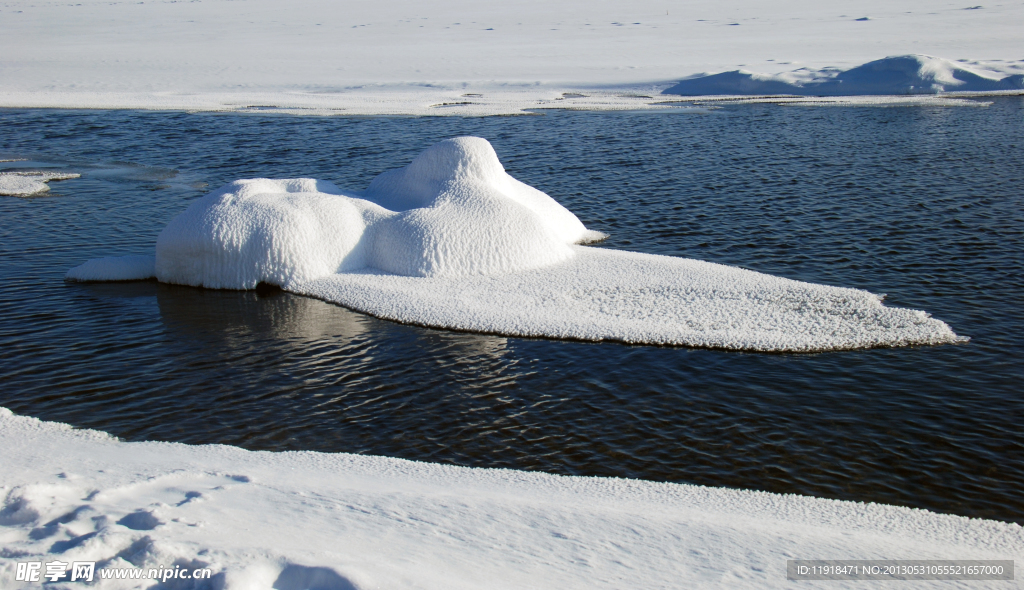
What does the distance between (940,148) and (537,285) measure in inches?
495

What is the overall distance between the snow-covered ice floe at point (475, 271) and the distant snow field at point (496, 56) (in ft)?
47.1

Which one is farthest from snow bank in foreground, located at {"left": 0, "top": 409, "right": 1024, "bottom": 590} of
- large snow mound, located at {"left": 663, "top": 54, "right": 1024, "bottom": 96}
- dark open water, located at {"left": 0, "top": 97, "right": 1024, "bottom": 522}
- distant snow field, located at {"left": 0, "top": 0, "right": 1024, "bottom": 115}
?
large snow mound, located at {"left": 663, "top": 54, "right": 1024, "bottom": 96}

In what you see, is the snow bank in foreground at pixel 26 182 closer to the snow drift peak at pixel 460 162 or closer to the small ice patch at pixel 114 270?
the small ice patch at pixel 114 270

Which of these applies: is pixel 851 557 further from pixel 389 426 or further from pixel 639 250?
pixel 639 250

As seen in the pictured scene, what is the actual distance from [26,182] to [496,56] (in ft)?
71.4

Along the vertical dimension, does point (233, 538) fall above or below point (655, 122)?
below

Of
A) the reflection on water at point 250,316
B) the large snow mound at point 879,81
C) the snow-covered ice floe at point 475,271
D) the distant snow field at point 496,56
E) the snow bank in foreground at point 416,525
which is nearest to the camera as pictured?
the snow bank in foreground at point 416,525

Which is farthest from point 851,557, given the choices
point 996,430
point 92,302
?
point 92,302

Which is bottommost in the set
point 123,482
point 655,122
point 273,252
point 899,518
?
point 899,518

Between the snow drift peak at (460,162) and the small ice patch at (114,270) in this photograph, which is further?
the snow drift peak at (460,162)

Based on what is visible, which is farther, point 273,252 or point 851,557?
point 273,252

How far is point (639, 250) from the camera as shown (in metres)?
12.0

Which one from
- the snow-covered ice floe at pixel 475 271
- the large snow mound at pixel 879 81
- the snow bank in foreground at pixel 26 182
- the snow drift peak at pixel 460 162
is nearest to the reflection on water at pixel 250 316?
the snow-covered ice floe at pixel 475 271

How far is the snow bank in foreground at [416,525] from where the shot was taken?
13.9 ft
